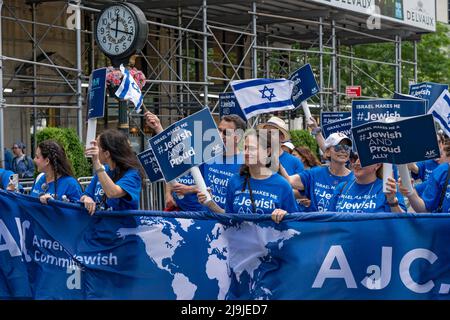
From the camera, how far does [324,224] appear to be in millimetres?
6559

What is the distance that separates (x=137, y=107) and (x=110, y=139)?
2.68m

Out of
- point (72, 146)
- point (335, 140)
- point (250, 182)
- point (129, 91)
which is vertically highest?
point (129, 91)

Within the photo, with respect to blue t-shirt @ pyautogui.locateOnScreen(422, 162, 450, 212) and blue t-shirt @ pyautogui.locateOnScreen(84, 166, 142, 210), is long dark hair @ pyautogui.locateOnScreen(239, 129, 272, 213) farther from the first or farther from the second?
blue t-shirt @ pyautogui.locateOnScreen(422, 162, 450, 212)

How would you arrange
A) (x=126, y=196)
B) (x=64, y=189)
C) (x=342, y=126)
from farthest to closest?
(x=342, y=126), (x=64, y=189), (x=126, y=196)

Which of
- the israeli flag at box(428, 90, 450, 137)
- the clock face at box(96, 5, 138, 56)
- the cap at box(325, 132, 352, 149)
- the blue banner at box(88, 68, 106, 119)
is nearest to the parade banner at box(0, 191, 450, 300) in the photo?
the blue banner at box(88, 68, 106, 119)

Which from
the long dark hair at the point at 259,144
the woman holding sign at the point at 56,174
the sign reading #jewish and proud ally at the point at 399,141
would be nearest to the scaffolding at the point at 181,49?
the woman holding sign at the point at 56,174

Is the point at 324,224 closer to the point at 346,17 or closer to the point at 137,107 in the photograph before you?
the point at 137,107

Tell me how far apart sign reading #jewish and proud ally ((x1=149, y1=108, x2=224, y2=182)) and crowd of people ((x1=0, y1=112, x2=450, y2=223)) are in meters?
0.24

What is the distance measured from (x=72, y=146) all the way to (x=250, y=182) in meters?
9.95

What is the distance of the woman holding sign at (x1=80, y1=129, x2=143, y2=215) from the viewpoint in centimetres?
746

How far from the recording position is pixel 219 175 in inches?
342

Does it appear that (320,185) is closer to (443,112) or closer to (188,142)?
(443,112)

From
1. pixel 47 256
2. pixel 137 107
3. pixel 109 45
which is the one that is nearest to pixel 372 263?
pixel 47 256

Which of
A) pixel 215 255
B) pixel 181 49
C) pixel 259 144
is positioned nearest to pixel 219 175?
pixel 259 144
